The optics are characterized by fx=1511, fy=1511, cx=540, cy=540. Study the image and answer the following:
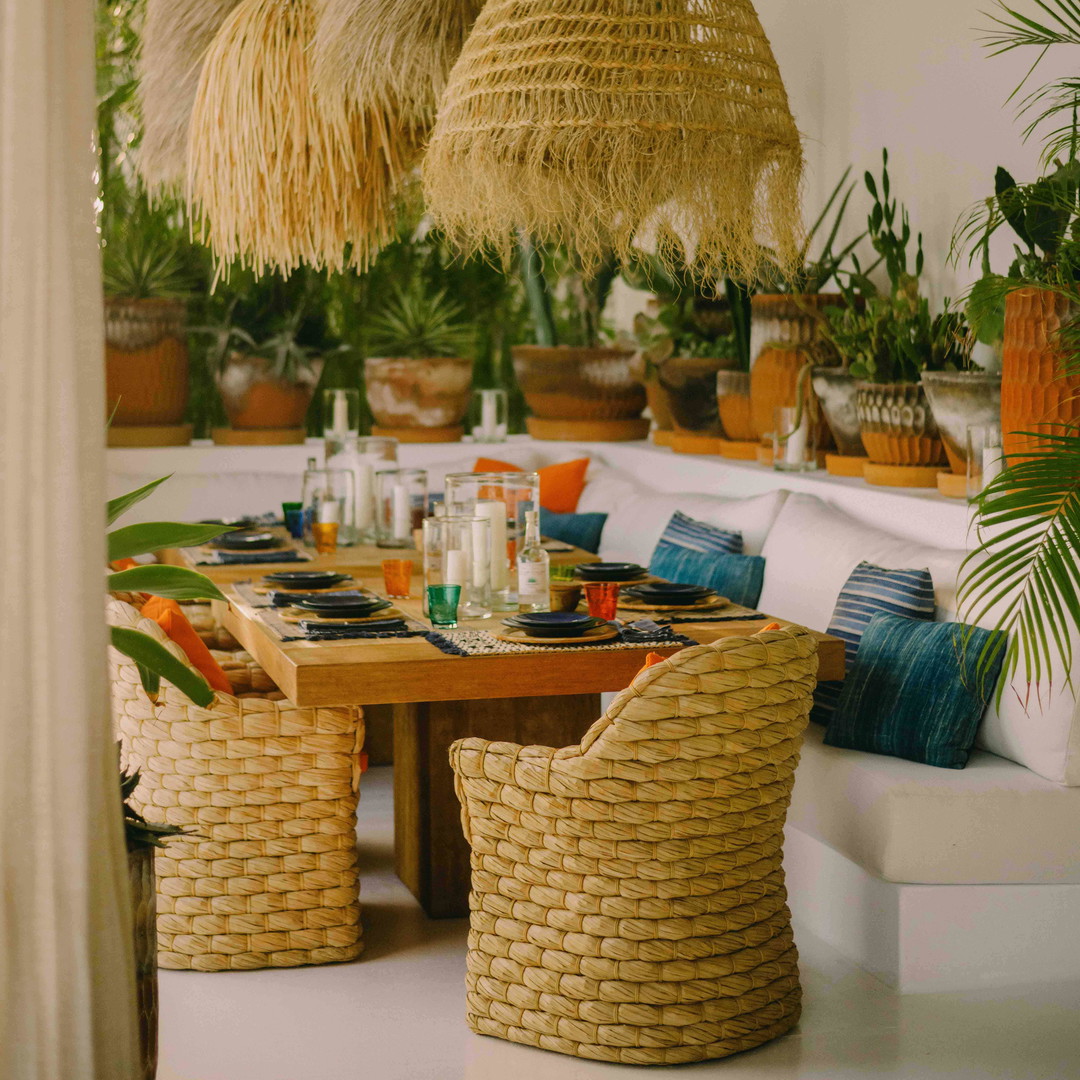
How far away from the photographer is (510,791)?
2732mm

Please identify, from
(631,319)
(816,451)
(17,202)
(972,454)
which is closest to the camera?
(17,202)

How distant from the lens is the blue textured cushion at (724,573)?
14.0 feet

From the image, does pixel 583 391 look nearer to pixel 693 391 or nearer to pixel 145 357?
pixel 693 391

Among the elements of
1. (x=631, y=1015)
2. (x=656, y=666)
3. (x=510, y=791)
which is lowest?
(x=631, y=1015)

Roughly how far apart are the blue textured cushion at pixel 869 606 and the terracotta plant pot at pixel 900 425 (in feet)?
2.48

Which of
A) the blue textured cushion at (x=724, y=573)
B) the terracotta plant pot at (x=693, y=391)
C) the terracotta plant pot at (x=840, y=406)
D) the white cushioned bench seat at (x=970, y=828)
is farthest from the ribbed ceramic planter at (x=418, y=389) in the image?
the white cushioned bench seat at (x=970, y=828)

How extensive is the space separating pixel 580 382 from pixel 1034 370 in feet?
10.2

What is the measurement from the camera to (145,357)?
20.6 feet

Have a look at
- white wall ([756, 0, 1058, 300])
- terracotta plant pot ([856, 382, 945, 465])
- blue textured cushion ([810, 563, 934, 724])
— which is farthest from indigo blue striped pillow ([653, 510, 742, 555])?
white wall ([756, 0, 1058, 300])

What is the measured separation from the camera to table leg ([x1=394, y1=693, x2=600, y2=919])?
352cm

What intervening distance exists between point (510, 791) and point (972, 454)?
1752 millimetres

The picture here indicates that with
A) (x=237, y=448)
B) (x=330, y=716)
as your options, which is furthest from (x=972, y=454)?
(x=237, y=448)

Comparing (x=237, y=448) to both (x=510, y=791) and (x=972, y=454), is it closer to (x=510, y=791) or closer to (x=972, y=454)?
(x=972, y=454)

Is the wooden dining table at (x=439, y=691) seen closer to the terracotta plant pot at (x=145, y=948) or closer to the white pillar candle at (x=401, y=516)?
the white pillar candle at (x=401, y=516)
